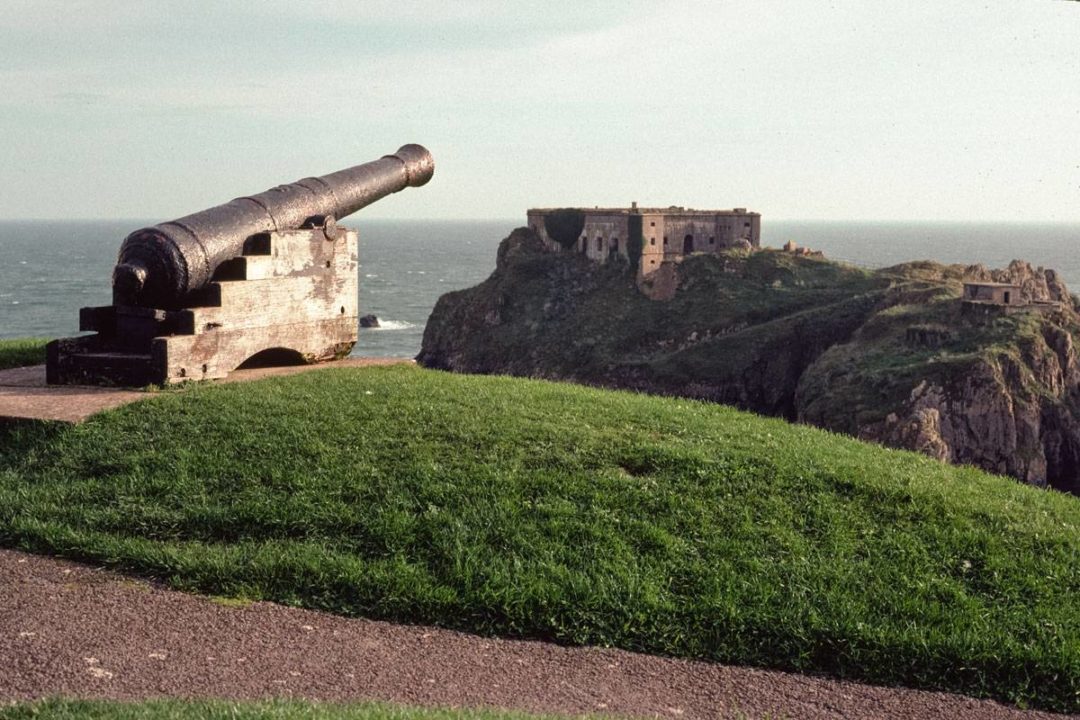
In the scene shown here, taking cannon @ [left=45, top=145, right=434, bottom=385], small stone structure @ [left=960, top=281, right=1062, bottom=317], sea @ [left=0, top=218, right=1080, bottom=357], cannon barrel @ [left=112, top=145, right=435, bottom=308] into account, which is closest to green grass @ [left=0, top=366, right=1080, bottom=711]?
cannon @ [left=45, top=145, right=434, bottom=385]

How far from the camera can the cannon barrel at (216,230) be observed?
1157 centimetres

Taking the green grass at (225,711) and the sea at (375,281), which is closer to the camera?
the green grass at (225,711)

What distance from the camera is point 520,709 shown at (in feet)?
17.9

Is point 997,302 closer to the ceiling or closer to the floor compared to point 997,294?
closer to the floor

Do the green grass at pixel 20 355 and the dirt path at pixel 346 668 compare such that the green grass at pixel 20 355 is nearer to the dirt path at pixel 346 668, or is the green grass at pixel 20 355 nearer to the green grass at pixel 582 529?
the green grass at pixel 582 529

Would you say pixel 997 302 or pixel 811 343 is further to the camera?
pixel 811 343

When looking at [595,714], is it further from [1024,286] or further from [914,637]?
[1024,286]

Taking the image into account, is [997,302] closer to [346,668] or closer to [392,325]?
[392,325]

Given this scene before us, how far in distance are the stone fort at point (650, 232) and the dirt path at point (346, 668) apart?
72520 mm

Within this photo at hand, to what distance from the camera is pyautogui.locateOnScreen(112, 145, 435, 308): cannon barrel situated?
11.6m

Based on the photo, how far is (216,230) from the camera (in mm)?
12172

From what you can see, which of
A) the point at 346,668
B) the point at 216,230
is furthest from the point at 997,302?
the point at 346,668

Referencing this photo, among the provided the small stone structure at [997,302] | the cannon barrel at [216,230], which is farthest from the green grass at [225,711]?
the small stone structure at [997,302]

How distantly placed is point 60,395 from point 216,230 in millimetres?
2516
